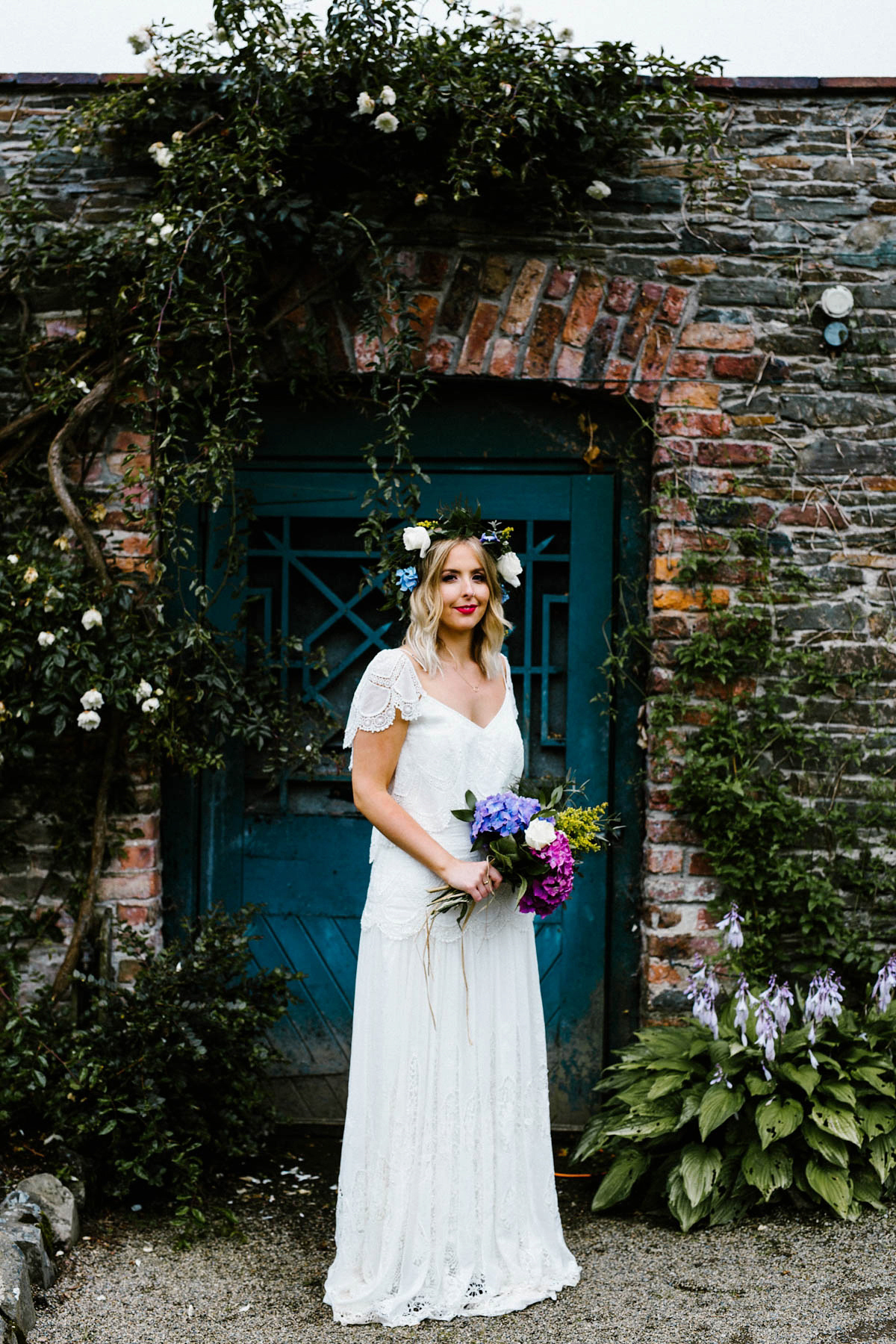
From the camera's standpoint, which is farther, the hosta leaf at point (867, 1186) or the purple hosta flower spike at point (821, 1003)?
the purple hosta flower spike at point (821, 1003)

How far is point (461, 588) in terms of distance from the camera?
331 centimetres

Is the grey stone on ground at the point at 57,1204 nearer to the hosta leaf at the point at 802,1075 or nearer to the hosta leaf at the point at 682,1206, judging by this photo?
the hosta leaf at the point at 682,1206

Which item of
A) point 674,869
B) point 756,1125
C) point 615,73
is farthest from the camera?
point 674,869

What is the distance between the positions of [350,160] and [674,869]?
3.07m

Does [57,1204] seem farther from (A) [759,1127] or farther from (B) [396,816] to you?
(A) [759,1127]

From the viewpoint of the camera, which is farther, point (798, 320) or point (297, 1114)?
point (297, 1114)

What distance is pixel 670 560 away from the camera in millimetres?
4547

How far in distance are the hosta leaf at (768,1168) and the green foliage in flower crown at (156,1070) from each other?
175 cm

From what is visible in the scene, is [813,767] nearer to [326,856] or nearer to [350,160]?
[326,856]

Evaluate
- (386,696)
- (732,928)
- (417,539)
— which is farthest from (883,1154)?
(417,539)

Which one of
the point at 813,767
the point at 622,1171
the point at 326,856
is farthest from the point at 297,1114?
the point at 813,767

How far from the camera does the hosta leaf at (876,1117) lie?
3791mm

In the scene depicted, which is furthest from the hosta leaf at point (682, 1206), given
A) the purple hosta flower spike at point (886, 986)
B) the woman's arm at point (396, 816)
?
the woman's arm at point (396, 816)

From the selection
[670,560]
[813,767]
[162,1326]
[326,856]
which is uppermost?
[670,560]
